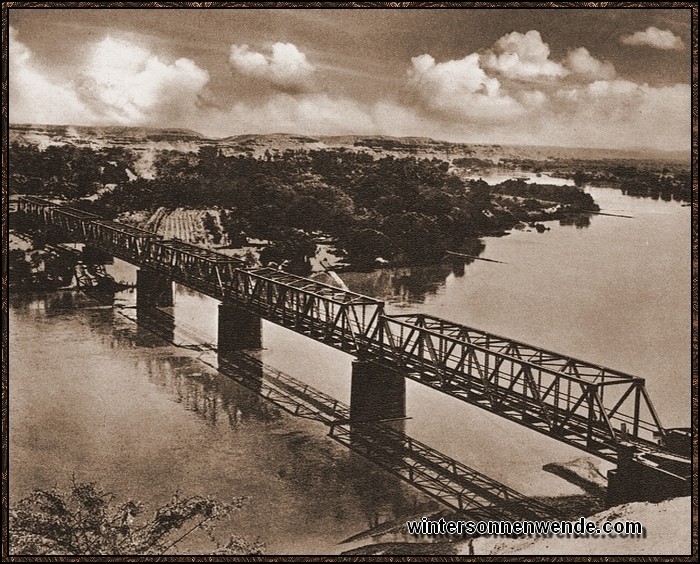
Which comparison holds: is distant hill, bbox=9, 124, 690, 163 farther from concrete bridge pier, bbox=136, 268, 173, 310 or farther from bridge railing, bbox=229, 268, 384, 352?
concrete bridge pier, bbox=136, 268, 173, 310

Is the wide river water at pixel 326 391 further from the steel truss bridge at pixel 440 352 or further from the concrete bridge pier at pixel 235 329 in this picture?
the steel truss bridge at pixel 440 352

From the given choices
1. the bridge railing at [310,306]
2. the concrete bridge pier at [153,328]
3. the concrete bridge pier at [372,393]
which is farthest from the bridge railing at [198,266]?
the concrete bridge pier at [372,393]

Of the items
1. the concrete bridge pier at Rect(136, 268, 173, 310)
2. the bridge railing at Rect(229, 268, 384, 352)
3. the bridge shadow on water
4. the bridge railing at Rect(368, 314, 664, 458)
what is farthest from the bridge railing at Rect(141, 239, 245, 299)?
the bridge railing at Rect(368, 314, 664, 458)

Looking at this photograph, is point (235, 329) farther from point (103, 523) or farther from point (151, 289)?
point (103, 523)

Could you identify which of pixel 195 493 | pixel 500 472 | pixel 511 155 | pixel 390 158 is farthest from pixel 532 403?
pixel 390 158

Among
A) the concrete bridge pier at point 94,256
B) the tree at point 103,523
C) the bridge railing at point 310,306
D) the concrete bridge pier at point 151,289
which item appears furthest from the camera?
the concrete bridge pier at point 94,256

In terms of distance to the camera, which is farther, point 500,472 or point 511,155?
point 511,155

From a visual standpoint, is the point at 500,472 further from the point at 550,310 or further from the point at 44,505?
the point at 44,505
